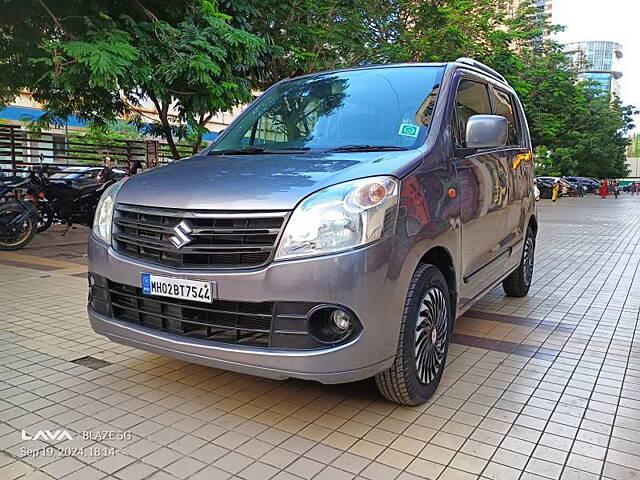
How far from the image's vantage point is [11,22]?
7.75 meters

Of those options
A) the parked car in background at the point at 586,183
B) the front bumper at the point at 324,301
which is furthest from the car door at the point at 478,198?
the parked car in background at the point at 586,183

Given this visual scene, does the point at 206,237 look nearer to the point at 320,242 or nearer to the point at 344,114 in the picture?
the point at 320,242

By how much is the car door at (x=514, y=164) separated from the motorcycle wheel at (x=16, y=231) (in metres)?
7.17

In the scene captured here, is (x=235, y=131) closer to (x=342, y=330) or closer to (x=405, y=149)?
(x=405, y=149)

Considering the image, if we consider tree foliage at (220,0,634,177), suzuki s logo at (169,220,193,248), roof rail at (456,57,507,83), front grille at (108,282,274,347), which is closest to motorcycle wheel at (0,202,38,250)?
tree foliage at (220,0,634,177)

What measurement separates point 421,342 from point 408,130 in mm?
1286

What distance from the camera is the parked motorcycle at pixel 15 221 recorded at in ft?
27.8

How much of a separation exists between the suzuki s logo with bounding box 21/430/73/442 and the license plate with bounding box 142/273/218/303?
0.82 m

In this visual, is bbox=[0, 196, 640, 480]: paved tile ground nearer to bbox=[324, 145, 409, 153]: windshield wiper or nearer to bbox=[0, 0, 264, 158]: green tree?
bbox=[324, 145, 409, 153]: windshield wiper

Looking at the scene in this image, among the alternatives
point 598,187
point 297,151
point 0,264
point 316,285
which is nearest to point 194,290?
point 316,285

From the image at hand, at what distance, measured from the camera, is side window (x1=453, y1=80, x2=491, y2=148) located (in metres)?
3.69

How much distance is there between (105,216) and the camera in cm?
333

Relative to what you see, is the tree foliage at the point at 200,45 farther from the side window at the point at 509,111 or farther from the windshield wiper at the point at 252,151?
the side window at the point at 509,111

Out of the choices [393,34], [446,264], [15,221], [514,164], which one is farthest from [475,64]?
[393,34]
